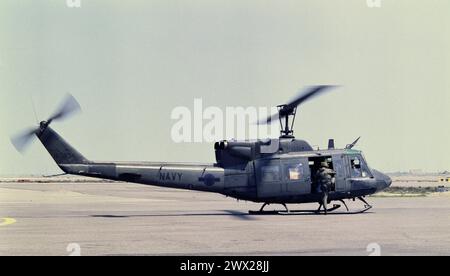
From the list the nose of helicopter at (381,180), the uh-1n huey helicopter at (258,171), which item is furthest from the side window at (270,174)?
the nose of helicopter at (381,180)

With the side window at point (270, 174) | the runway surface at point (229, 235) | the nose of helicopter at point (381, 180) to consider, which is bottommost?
the runway surface at point (229, 235)

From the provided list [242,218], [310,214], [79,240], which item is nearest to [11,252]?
[79,240]

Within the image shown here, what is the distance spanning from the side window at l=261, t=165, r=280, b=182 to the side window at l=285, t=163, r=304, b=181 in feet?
1.43

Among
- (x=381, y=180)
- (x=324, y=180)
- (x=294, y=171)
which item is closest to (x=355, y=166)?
(x=381, y=180)

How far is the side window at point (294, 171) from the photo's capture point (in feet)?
89.1

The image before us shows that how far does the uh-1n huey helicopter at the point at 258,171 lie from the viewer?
86.0ft

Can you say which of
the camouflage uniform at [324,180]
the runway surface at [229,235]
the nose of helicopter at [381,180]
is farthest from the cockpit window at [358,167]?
the runway surface at [229,235]

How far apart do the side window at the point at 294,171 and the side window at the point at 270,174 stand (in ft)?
1.43

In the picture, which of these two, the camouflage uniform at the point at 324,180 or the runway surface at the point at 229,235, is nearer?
the runway surface at the point at 229,235

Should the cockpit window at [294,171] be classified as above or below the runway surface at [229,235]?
above

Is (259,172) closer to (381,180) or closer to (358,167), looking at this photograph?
(358,167)

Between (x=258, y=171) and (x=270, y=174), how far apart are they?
582 millimetres

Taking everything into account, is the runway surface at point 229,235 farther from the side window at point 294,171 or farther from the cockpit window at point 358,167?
the cockpit window at point 358,167
